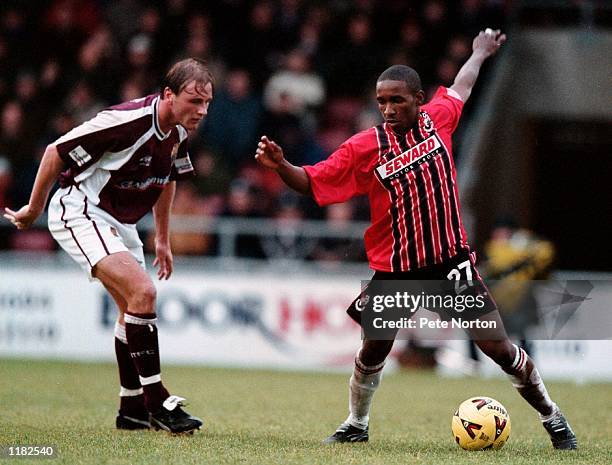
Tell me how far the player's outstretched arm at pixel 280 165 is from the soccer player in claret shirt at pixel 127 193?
2.97ft

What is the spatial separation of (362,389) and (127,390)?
5.24 feet

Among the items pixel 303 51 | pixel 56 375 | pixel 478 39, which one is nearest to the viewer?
pixel 478 39

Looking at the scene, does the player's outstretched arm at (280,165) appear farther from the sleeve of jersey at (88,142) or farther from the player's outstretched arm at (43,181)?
the player's outstretched arm at (43,181)

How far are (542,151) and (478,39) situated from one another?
11374mm

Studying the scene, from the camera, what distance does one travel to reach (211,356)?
14688 mm

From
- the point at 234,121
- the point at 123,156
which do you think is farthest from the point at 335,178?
the point at 234,121

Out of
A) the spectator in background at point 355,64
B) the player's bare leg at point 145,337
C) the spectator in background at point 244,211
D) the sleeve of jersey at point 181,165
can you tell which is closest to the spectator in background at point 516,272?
the spectator in background at point 244,211

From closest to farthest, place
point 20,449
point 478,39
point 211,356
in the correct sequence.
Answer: point 20,449 < point 478,39 < point 211,356

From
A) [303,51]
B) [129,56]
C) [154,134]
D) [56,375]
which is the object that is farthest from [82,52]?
[154,134]

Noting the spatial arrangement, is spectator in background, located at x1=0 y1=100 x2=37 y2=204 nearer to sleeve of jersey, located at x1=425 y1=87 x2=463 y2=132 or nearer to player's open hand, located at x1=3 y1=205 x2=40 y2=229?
player's open hand, located at x1=3 y1=205 x2=40 y2=229

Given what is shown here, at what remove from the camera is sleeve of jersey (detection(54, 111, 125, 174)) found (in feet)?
22.9

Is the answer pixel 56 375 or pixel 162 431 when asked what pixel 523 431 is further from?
pixel 56 375

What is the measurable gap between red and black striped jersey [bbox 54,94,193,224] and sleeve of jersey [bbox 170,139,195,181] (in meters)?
0.02

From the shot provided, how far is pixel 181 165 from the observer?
7641 mm
